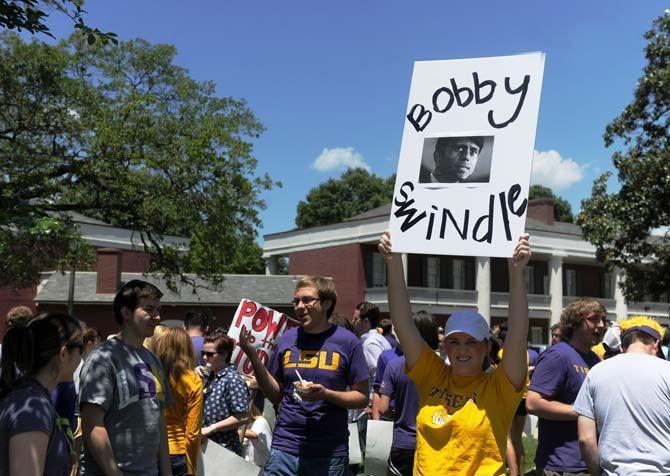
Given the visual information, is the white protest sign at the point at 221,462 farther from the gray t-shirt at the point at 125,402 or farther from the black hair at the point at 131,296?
the black hair at the point at 131,296

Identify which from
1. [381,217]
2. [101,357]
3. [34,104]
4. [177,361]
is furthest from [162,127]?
[381,217]

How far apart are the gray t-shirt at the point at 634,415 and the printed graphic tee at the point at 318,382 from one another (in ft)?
4.99

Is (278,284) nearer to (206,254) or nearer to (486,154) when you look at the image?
(206,254)

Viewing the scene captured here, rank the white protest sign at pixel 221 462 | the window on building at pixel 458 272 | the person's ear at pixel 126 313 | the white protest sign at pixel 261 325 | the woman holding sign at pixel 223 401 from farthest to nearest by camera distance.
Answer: the window on building at pixel 458 272 < the white protest sign at pixel 261 325 < the woman holding sign at pixel 223 401 < the white protest sign at pixel 221 462 < the person's ear at pixel 126 313

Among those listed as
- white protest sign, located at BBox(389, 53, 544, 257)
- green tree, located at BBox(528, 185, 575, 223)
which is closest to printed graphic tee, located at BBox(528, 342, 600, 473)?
white protest sign, located at BBox(389, 53, 544, 257)

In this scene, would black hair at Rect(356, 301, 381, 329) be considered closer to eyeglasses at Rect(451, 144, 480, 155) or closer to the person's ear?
the person's ear

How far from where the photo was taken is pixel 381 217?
1703 inches

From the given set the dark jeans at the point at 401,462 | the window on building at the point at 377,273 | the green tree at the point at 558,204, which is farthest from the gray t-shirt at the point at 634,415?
the green tree at the point at 558,204

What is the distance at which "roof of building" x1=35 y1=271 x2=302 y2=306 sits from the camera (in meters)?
40.7

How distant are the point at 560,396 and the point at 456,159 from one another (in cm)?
215

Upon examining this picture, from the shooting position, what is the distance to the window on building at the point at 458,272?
46.8m

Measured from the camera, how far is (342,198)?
75250mm

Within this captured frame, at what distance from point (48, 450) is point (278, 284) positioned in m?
42.2

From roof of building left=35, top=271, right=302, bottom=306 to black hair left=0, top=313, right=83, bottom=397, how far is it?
35.2 m
